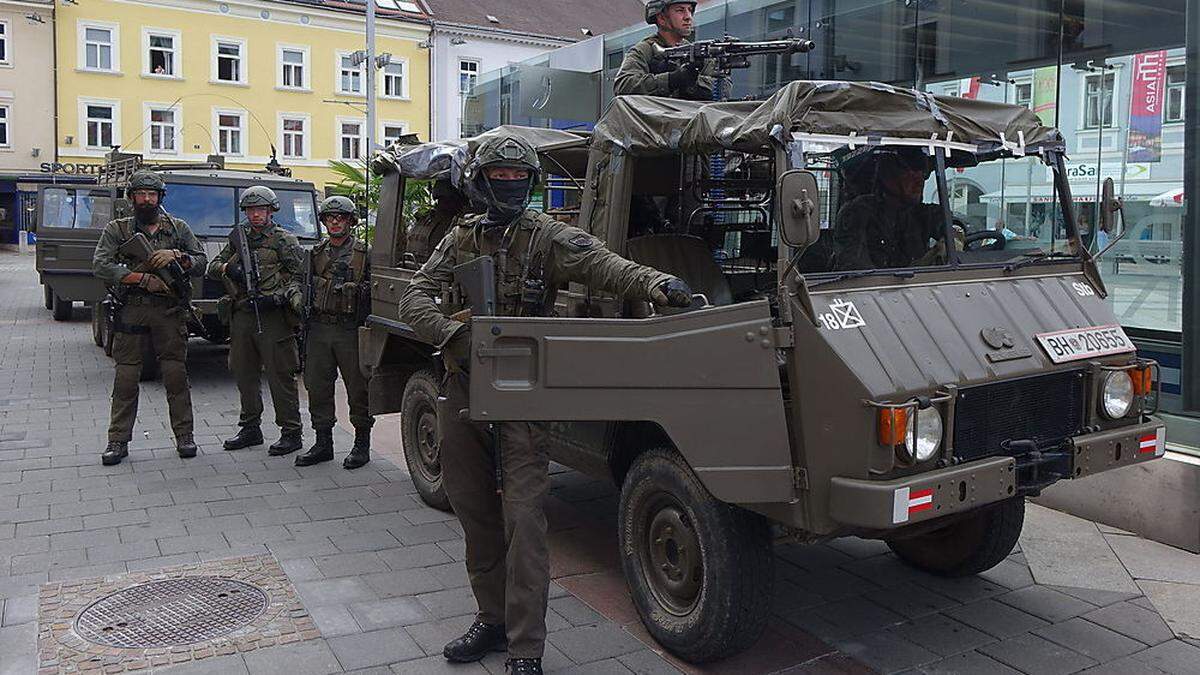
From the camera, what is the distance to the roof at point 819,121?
13.3 feet

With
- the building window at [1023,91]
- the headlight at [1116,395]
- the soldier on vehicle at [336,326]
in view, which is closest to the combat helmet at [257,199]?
the soldier on vehicle at [336,326]

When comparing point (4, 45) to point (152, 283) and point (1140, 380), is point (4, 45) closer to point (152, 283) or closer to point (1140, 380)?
point (152, 283)

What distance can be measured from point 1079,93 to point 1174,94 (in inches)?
26.3

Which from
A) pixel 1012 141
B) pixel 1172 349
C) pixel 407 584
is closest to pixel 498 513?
pixel 407 584

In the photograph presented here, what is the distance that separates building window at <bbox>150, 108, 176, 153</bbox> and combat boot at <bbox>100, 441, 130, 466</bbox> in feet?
113

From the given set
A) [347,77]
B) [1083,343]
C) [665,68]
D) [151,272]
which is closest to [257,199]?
[151,272]

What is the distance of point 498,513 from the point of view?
428cm

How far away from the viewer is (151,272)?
7492mm

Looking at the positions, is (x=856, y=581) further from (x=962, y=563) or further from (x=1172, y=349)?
(x=1172, y=349)

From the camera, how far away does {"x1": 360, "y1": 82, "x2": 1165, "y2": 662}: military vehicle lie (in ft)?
12.2

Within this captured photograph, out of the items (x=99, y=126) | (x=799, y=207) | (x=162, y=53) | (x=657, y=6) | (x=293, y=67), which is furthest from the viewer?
(x=293, y=67)

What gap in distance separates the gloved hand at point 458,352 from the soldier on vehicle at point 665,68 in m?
2.18

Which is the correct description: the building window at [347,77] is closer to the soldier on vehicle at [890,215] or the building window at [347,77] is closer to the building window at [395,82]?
the building window at [395,82]

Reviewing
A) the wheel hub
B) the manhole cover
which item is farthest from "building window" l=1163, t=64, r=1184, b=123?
the manhole cover
